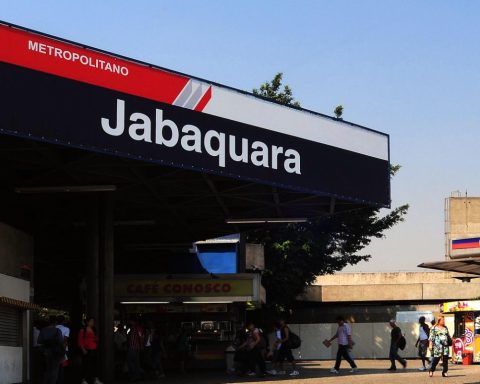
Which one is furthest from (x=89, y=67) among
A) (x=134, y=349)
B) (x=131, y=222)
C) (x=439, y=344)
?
(x=439, y=344)

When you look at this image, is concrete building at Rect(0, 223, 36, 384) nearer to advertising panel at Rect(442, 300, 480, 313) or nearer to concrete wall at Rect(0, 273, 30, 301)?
concrete wall at Rect(0, 273, 30, 301)

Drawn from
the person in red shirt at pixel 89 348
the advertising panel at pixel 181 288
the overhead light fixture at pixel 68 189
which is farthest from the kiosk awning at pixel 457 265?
the person in red shirt at pixel 89 348

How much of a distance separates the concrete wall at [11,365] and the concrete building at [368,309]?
89.4 ft

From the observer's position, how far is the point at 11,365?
2233 cm

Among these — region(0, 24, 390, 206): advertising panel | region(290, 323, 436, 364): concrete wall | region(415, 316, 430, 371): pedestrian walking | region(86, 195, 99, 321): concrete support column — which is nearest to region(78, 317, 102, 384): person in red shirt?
region(86, 195, 99, 321): concrete support column

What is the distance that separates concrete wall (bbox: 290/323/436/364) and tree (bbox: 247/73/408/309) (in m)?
4.99

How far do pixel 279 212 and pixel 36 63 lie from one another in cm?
1037

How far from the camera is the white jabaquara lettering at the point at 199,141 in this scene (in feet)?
64.2

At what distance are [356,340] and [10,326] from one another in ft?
95.4

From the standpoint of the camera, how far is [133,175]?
22750 millimetres

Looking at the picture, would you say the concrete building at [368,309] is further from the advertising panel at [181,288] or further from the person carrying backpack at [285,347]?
the person carrying backpack at [285,347]

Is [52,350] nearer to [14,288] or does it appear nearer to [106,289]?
[14,288]

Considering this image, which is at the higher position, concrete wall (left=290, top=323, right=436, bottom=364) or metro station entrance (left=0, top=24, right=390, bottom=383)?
metro station entrance (left=0, top=24, right=390, bottom=383)

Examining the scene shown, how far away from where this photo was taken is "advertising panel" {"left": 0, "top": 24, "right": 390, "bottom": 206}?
1819cm
